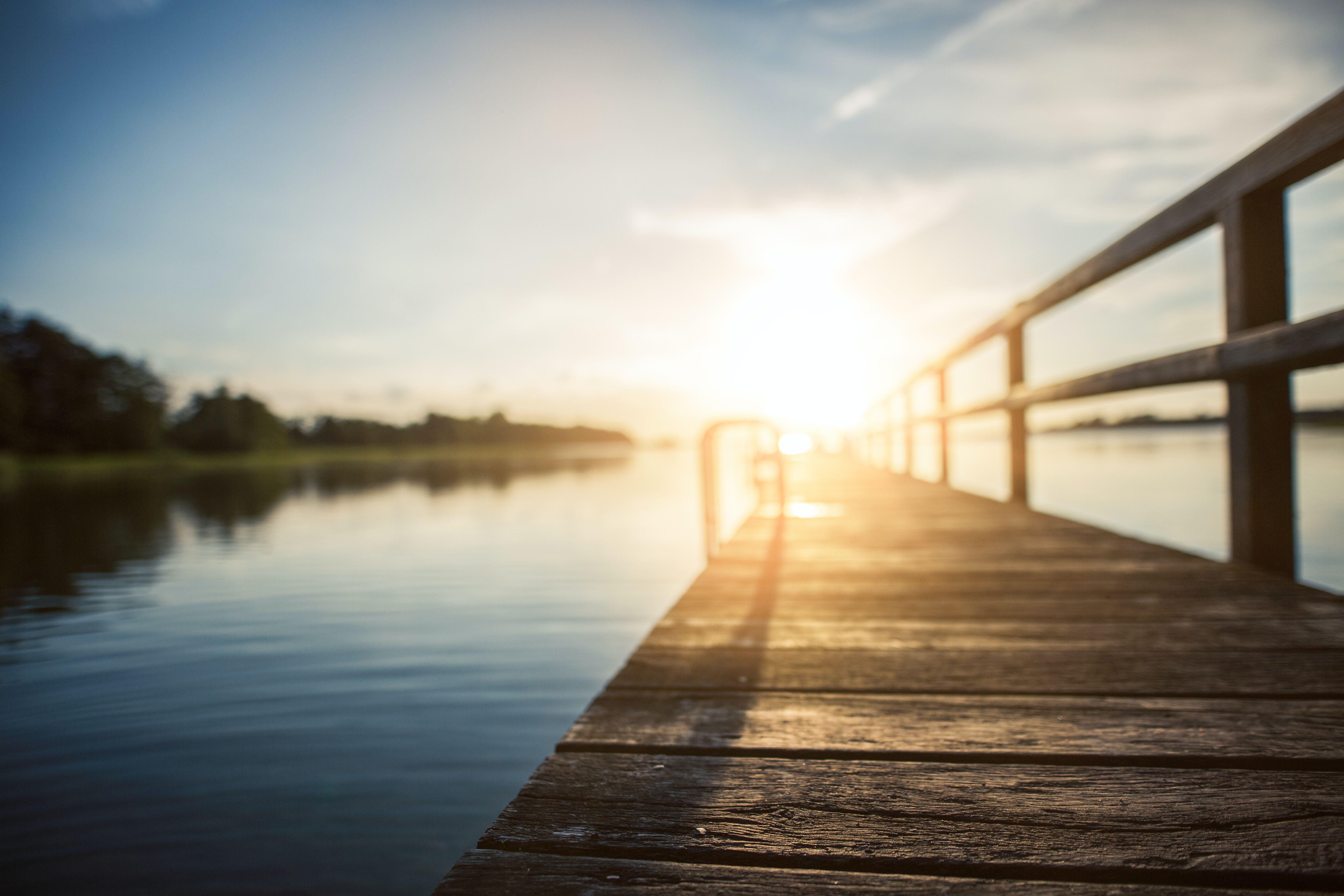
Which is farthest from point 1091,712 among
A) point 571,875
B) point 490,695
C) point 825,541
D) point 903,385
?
point 903,385

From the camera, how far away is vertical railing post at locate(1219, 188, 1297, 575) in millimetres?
1976

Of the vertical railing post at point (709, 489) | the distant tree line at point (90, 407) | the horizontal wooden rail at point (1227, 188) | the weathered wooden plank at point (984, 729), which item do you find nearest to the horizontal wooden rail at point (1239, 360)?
the horizontal wooden rail at point (1227, 188)

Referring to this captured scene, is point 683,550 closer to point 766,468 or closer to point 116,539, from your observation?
point 766,468

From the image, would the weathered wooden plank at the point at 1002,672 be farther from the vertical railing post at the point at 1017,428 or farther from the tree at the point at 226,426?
the tree at the point at 226,426

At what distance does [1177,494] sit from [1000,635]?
1255cm

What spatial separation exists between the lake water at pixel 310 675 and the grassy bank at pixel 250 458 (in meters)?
39.8

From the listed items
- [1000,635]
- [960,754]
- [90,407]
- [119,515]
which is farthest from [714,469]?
[90,407]

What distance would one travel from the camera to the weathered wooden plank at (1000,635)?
159cm

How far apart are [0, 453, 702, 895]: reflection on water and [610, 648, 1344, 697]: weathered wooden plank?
1497 mm

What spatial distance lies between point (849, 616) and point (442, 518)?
42.1ft

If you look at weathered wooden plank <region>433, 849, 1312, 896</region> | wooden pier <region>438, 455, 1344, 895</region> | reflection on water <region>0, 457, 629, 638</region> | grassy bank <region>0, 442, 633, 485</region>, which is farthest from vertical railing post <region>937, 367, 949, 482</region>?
grassy bank <region>0, 442, 633, 485</region>

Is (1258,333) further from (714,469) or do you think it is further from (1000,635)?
(714,469)

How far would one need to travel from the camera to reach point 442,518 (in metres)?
13.8

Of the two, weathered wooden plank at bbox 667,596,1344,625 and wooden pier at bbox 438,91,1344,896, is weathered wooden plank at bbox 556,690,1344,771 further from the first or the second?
weathered wooden plank at bbox 667,596,1344,625
